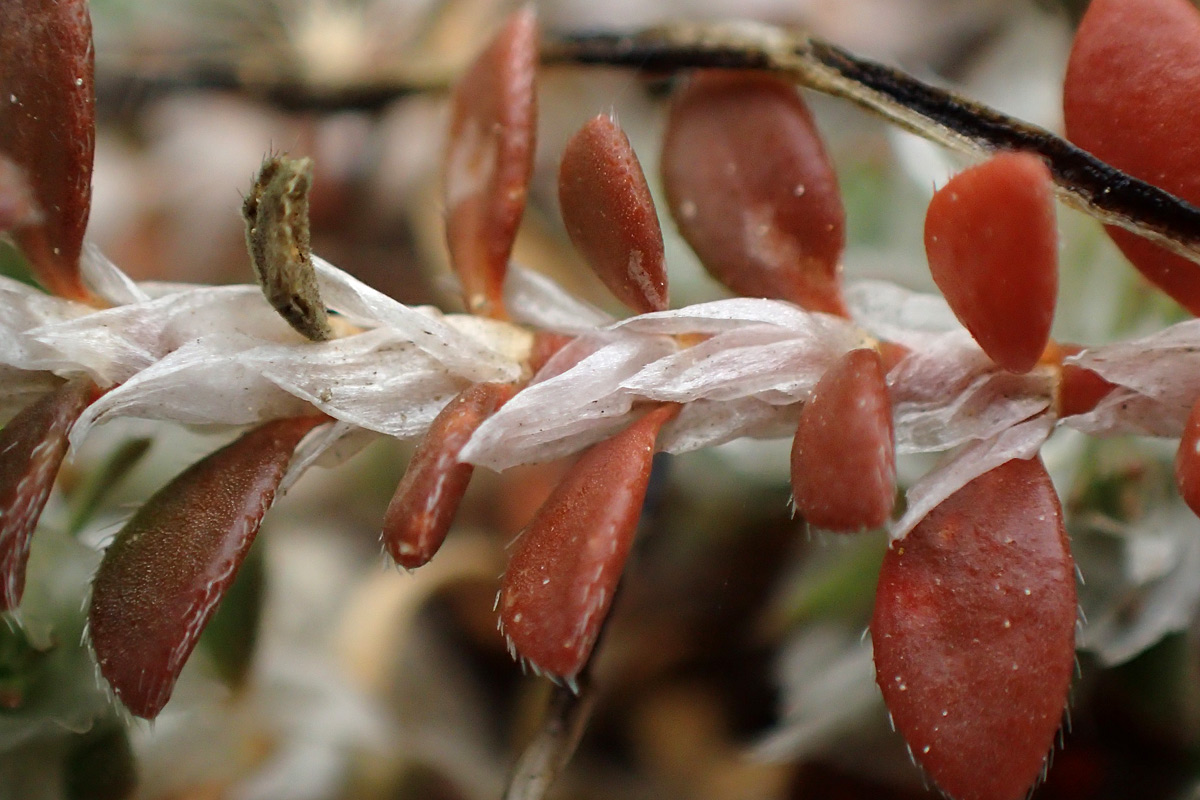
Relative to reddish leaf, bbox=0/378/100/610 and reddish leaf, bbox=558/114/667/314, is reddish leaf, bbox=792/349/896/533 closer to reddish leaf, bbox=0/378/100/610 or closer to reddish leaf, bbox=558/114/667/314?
reddish leaf, bbox=558/114/667/314

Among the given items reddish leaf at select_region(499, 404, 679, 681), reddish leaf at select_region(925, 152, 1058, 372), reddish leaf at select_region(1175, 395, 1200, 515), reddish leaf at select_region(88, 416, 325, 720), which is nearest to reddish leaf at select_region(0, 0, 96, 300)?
reddish leaf at select_region(88, 416, 325, 720)

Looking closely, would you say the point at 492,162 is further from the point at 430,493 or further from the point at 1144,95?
the point at 1144,95

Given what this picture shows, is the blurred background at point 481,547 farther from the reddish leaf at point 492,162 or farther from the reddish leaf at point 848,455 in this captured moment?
the reddish leaf at point 848,455

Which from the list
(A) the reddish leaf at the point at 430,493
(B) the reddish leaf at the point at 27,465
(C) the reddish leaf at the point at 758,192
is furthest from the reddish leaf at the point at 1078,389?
(B) the reddish leaf at the point at 27,465

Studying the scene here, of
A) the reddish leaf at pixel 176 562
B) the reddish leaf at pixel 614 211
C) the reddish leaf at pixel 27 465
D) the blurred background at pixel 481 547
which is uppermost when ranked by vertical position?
A: the reddish leaf at pixel 614 211

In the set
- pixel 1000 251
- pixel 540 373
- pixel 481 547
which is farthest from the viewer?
pixel 481 547

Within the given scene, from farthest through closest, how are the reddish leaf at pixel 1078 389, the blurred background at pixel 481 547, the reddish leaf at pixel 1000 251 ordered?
the blurred background at pixel 481 547
the reddish leaf at pixel 1078 389
the reddish leaf at pixel 1000 251

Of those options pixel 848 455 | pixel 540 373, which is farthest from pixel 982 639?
pixel 540 373

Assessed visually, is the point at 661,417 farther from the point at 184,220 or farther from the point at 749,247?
the point at 184,220
